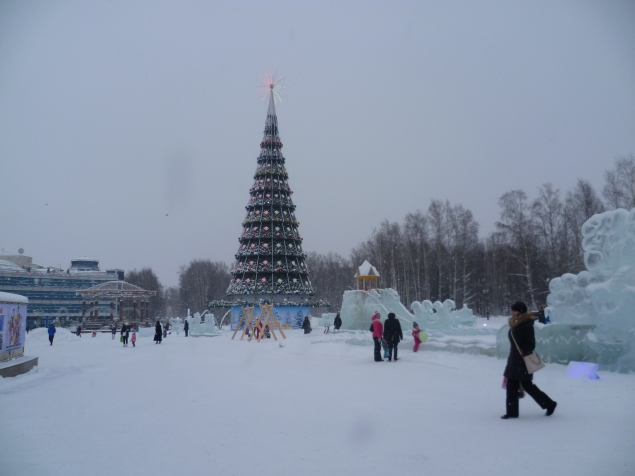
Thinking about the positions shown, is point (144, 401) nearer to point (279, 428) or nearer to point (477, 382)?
point (279, 428)

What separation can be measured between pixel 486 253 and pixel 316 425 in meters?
54.9

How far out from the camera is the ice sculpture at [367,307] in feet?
84.2

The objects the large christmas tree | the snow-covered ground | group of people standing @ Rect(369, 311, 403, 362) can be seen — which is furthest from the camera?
the large christmas tree

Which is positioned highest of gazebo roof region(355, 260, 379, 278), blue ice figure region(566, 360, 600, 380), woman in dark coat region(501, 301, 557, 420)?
gazebo roof region(355, 260, 379, 278)

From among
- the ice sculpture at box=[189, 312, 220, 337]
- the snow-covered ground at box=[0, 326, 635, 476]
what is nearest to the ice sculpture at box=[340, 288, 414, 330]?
the ice sculpture at box=[189, 312, 220, 337]

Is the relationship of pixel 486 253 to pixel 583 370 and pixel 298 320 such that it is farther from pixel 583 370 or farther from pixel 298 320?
pixel 583 370

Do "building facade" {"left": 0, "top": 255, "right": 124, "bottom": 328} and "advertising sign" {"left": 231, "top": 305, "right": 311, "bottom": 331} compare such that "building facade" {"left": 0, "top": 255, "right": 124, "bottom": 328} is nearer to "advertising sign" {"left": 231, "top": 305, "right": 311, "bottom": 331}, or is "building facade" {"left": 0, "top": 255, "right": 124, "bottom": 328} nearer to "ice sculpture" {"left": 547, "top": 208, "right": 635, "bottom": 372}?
"advertising sign" {"left": 231, "top": 305, "right": 311, "bottom": 331}

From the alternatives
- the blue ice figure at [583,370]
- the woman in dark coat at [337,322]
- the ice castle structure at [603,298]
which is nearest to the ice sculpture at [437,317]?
the woman in dark coat at [337,322]

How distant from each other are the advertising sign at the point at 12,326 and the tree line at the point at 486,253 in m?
34.0

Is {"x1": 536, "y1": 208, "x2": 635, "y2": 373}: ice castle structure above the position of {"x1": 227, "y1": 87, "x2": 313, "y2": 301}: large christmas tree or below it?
below

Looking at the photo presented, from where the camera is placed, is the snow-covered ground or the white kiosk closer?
Result: the snow-covered ground

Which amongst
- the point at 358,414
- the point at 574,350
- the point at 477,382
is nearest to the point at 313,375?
the point at 477,382

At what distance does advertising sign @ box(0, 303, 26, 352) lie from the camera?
14.3m

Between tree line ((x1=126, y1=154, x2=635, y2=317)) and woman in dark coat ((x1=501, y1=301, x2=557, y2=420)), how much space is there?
30850 millimetres
